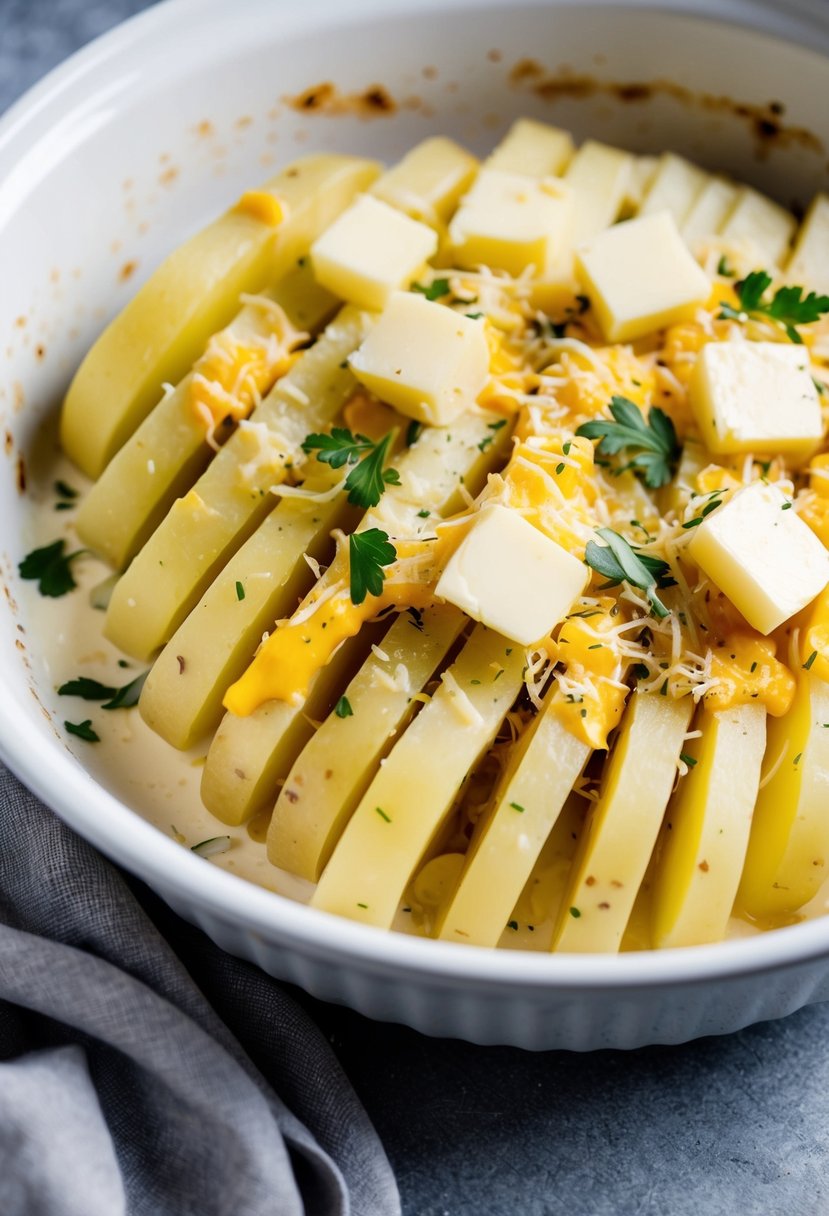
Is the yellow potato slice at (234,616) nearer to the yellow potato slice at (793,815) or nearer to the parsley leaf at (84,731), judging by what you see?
the parsley leaf at (84,731)

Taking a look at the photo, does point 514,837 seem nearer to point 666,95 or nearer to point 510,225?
point 510,225

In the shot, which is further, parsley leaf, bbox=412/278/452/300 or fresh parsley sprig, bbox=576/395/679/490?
parsley leaf, bbox=412/278/452/300

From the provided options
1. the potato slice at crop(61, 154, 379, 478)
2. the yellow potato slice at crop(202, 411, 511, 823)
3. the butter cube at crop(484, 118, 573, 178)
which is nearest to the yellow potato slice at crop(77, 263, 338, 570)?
the potato slice at crop(61, 154, 379, 478)

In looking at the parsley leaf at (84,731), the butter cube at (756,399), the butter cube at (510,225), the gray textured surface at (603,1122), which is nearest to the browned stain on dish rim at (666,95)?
the butter cube at (510,225)

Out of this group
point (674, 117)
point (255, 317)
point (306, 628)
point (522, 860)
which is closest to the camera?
point (522, 860)

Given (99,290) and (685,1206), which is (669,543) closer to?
(685,1206)

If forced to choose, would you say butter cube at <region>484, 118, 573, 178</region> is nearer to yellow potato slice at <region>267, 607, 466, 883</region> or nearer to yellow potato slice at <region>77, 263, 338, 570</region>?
yellow potato slice at <region>77, 263, 338, 570</region>

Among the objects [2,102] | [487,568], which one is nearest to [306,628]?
[487,568]
